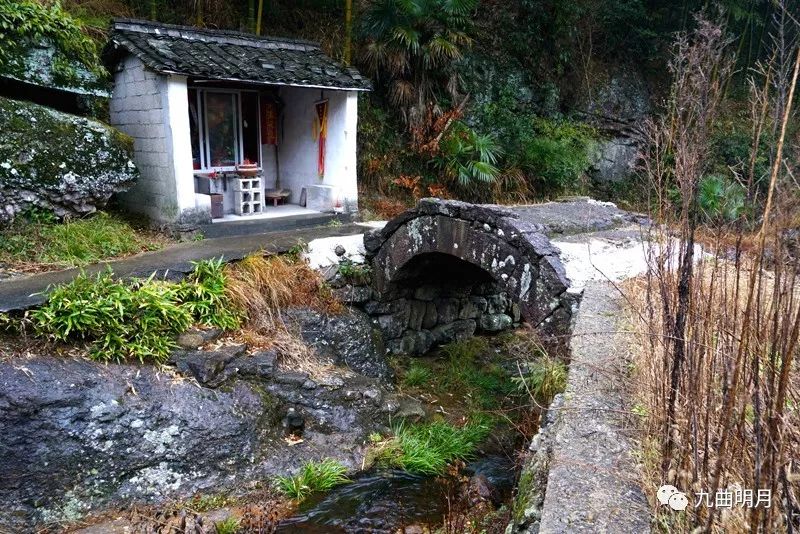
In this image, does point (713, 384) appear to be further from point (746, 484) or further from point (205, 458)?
point (205, 458)

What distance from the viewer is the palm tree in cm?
1093

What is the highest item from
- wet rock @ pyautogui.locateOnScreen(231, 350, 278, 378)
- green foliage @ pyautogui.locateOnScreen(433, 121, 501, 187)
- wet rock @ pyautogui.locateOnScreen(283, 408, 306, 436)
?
green foliage @ pyautogui.locateOnScreen(433, 121, 501, 187)

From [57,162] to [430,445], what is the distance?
5.45 meters

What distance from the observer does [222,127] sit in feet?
31.0

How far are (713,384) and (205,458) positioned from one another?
448 centimetres

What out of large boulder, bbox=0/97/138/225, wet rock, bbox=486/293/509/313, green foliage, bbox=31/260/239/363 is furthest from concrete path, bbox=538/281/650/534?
large boulder, bbox=0/97/138/225

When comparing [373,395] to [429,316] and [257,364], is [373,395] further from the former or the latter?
[429,316]

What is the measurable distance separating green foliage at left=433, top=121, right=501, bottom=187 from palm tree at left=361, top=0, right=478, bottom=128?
71 centimetres

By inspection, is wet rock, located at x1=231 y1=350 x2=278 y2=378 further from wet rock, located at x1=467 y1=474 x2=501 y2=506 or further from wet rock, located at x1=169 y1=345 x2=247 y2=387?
wet rock, located at x1=467 y1=474 x2=501 y2=506

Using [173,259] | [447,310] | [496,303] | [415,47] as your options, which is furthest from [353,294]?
[415,47]

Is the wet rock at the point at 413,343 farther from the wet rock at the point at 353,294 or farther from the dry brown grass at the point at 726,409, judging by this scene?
the dry brown grass at the point at 726,409

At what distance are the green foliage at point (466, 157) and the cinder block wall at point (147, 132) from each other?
5.49m

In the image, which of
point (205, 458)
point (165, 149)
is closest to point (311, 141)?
point (165, 149)

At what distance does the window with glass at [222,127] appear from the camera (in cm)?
912
